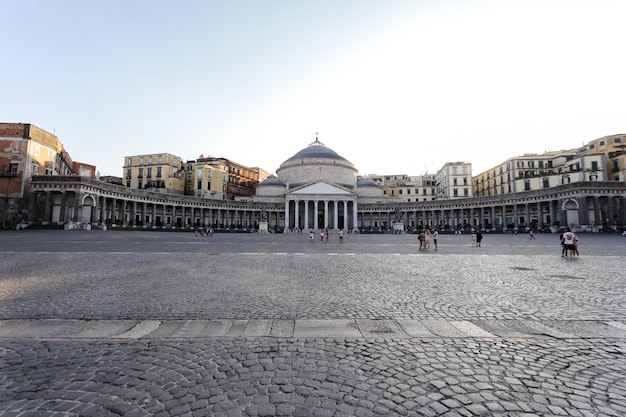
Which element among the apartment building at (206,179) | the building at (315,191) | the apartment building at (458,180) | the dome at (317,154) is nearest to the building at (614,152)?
the apartment building at (458,180)

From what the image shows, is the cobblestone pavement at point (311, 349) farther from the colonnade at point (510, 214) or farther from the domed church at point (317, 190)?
the domed church at point (317, 190)

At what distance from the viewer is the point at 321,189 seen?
69.6 m

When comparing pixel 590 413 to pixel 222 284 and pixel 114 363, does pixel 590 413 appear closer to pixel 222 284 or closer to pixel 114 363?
pixel 114 363

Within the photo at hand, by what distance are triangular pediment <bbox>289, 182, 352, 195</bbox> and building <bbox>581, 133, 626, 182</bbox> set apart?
1854 inches

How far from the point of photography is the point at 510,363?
11.5 feet

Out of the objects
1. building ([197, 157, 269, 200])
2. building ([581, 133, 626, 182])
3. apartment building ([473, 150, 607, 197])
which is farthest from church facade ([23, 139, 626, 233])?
apartment building ([473, 150, 607, 197])

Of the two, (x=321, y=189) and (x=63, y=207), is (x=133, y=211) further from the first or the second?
(x=321, y=189)

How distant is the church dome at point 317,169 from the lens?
260 ft

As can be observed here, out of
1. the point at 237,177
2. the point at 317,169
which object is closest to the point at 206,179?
the point at 237,177

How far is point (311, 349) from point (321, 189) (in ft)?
217

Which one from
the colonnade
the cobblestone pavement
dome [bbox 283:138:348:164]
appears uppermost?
dome [bbox 283:138:348:164]

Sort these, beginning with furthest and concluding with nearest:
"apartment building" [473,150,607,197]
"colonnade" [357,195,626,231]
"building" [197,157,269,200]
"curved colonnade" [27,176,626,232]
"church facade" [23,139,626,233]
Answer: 1. "building" [197,157,269,200]
2. "apartment building" [473,150,607,197]
3. "colonnade" [357,195,626,231]
4. "church facade" [23,139,626,233]
5. "curved colonnade" [27,176,626,232]

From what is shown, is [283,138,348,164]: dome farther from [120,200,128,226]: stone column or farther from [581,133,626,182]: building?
[581,133,626,182]: building

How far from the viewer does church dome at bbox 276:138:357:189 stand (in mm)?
79125
